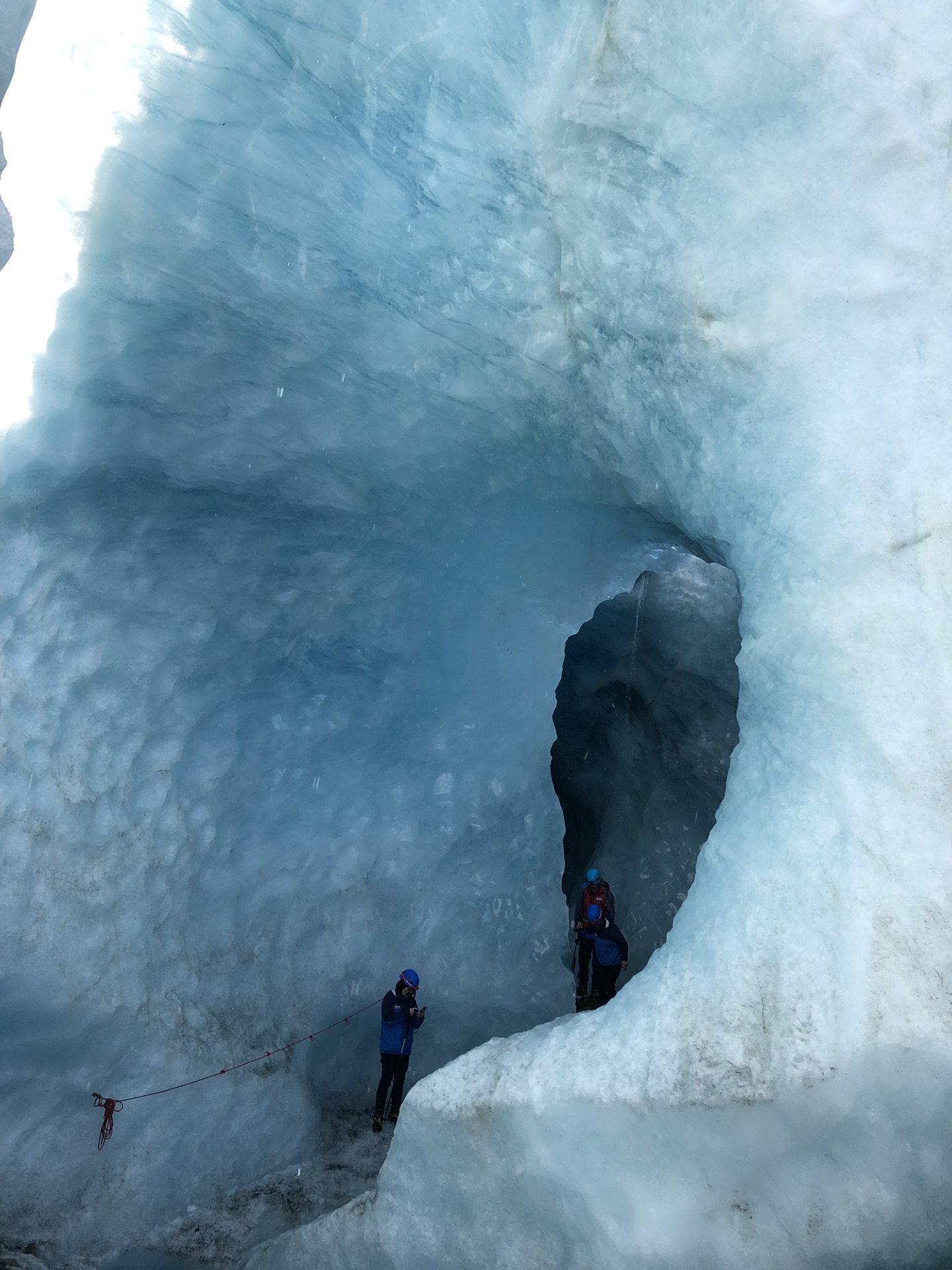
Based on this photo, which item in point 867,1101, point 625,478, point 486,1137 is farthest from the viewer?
point 625,478

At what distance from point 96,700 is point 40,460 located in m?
1.28

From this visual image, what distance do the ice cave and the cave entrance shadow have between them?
137 mm

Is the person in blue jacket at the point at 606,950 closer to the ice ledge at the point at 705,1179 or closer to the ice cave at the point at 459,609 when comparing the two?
the ice cave at the point at 459,609

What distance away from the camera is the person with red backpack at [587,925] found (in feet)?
17.8

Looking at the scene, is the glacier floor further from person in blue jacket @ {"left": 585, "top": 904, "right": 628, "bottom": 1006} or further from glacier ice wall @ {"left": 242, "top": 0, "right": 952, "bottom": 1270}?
person in blue jacket @ {"left": 585, "top": 904, "right": 628, "bottom": 1006}

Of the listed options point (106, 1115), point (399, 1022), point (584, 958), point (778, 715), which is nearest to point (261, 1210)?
point (106, 1115)

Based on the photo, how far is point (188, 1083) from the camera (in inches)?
200

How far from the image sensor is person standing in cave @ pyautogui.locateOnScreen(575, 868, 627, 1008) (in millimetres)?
5430

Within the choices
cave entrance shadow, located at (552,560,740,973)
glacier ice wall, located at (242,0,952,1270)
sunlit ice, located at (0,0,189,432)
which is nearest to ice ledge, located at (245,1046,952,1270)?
glacier ice wall, located at (242,0,952,1270)

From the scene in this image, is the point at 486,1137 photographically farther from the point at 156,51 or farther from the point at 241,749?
the point at 156,51

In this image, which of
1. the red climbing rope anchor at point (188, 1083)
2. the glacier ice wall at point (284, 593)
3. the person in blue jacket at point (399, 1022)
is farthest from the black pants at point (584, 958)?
the red climbing rope anchor at point (188, 1083)

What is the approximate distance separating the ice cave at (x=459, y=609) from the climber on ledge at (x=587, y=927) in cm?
34

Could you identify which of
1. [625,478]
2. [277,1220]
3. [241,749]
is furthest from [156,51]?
[277,1220]

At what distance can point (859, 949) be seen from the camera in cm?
313
